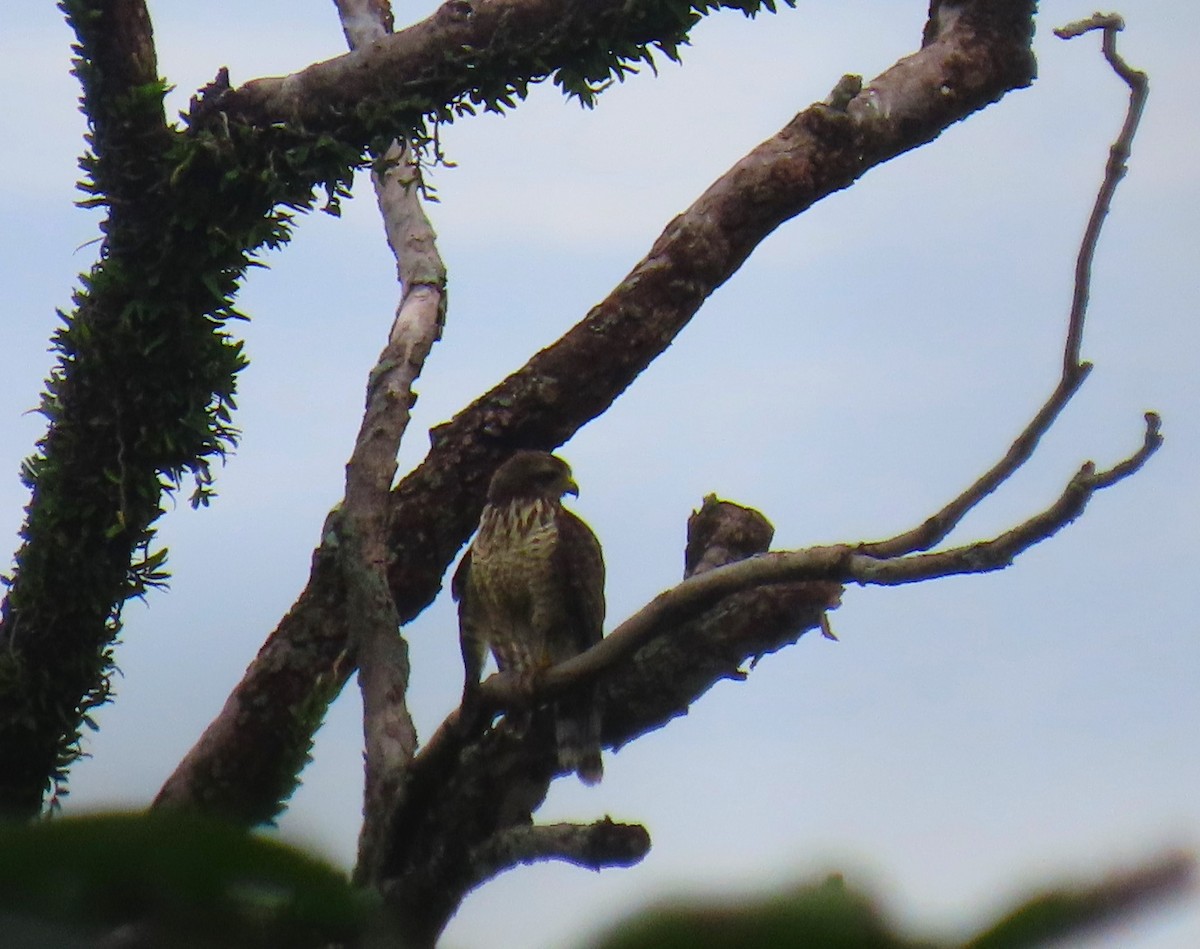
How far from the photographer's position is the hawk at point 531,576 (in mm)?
4504

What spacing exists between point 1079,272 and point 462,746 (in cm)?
151

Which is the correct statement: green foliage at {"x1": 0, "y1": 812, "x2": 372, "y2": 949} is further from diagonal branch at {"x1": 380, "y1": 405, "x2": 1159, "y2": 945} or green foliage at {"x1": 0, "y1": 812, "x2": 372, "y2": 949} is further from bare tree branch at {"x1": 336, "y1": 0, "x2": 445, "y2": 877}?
bare tree branch at {"x1": 336, "y1": 0, "x2": 445, "y2": 877}

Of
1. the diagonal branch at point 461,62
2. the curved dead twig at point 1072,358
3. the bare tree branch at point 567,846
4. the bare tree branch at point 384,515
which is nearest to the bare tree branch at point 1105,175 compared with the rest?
the curved dead twig at point 1072,358

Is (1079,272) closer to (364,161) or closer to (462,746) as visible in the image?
(462,746)

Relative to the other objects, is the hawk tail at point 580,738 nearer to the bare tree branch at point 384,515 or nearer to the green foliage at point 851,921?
the bare tree branch at point 384,515

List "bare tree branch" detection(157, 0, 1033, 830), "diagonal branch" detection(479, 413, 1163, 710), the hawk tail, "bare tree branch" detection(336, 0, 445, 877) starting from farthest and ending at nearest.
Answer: "bare tree branch" detection(157, 0, 1033, 830), the hawk tail, "bare tree branch" detection(336, 0, 445, 877), "diagonal branch" detection(479, 413, 1163, 710)

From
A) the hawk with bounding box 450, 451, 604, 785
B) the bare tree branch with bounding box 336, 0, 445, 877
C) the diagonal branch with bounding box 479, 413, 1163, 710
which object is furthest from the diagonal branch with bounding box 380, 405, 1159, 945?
the hawk with bounding box 450, 451, 604, 785

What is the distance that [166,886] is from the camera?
1.81 feet

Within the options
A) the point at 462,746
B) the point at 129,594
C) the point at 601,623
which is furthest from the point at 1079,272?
the point at 129,594

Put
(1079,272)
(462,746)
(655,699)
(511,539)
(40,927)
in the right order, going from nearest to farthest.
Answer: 1. (40,927)
2. (1079,272)
3. (462,746)
4. (655,699)
5. (511,539)

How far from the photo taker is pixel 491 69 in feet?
13.8

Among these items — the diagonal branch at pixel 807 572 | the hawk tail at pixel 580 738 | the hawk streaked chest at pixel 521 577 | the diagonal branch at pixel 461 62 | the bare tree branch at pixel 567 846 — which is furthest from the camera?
the hawk streaked chest at pixel 521 577

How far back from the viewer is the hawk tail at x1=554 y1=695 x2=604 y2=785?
3.68 metres

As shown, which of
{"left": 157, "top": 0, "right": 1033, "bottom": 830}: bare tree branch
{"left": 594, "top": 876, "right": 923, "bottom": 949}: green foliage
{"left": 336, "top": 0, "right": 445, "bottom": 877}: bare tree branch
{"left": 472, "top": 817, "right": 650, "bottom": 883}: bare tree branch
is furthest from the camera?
{"left": 157, "top": 0, "right": 1033, "bottom": 830}: bare tree branch
